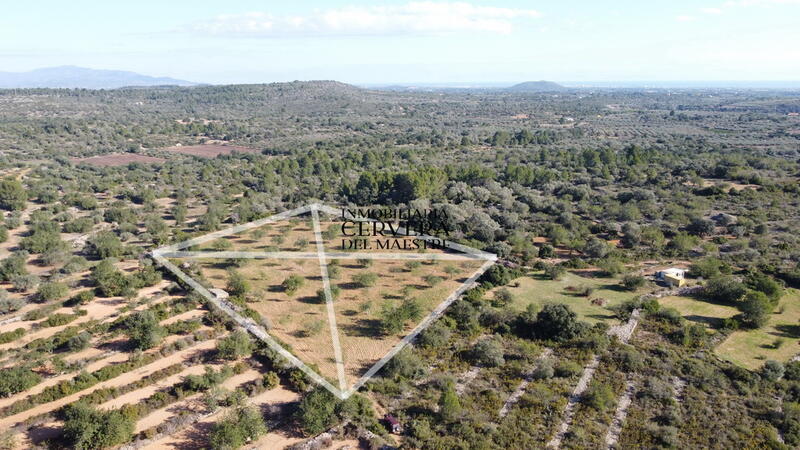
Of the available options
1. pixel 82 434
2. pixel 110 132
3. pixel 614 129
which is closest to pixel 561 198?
pixel 82 434

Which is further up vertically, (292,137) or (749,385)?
(292,137)

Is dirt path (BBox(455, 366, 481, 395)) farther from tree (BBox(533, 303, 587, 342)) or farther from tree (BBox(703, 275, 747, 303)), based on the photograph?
tree (BBox(703, 275, 747, 303))

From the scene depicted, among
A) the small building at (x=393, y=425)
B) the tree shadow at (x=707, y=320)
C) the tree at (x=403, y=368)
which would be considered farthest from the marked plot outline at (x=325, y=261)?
the tree shadow at (x=707, y=320)

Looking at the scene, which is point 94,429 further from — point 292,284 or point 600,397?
point 600,397

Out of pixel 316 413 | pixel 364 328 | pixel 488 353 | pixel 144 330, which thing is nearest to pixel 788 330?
pixel 488 353

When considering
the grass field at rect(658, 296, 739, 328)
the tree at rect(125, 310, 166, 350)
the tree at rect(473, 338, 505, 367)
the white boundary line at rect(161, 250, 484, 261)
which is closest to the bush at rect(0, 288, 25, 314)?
the tree at rect(125, 310, 166, 350)

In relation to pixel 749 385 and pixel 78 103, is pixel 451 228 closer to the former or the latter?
pixel 749 385
